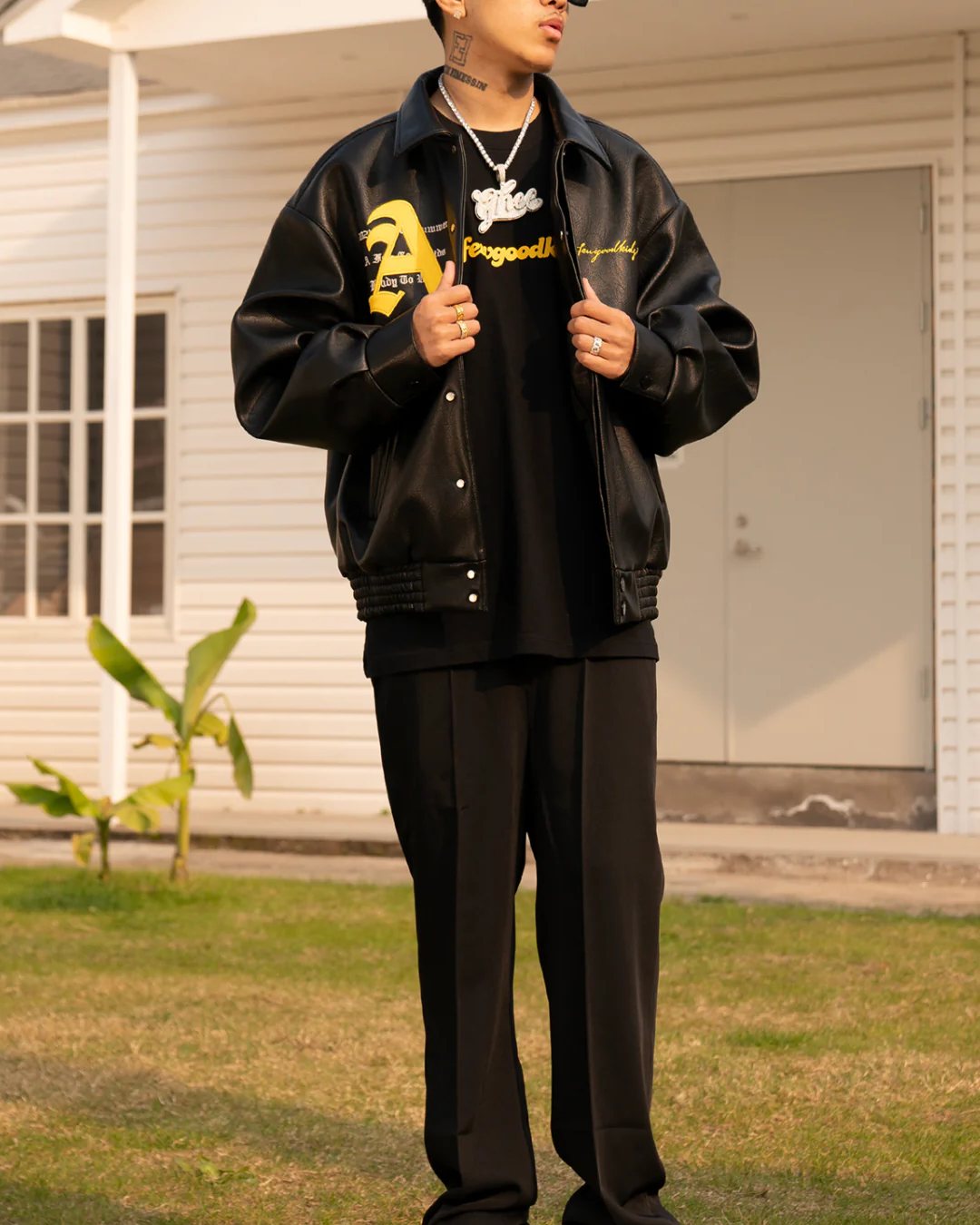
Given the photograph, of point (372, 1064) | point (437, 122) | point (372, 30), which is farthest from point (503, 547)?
point (372, 30)

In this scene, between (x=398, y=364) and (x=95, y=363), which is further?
(x=95, y=363)

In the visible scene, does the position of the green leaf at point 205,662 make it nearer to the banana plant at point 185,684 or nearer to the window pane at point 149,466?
the banana plant at point 185,684

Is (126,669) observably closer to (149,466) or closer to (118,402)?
(118,402)

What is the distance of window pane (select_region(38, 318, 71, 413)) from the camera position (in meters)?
10.5

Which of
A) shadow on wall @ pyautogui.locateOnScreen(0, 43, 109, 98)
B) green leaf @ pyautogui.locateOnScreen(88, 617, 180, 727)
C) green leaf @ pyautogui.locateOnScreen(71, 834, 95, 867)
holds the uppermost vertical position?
shadow on wall @ pyautogui.locateOnScreen(0, 43, 109, 98)

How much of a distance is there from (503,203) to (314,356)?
38 cm

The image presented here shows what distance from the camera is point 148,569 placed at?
10336mm

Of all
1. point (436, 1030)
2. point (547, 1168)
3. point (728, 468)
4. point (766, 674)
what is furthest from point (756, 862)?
point (436, 1030)

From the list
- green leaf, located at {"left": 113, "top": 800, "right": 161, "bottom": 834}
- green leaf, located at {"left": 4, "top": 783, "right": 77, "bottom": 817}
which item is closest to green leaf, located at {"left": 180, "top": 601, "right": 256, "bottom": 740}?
green leaf, located at {"left": 113, "top": 800, "right": 161, "bottom": 834}

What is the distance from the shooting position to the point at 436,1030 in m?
2.79

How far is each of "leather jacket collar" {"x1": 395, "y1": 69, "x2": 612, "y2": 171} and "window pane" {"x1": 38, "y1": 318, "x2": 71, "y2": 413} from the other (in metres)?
7.99

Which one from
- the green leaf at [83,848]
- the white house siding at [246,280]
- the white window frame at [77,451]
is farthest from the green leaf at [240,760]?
the white window frame at [77,451]

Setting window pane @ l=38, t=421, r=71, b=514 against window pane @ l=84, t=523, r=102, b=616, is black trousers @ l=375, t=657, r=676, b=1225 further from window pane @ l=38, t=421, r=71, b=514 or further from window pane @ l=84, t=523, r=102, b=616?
window pane @ l=38, t=421, r=71, b=514

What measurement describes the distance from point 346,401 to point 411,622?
35cm
